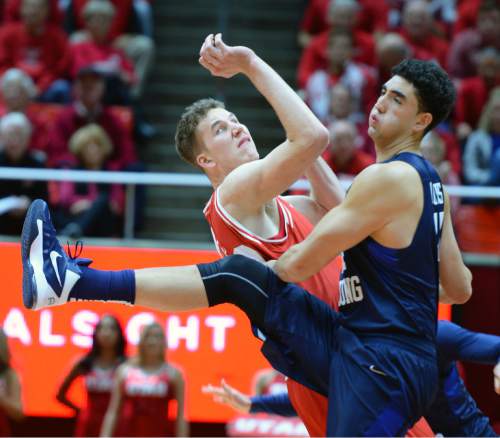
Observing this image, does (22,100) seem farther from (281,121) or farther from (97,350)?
(281,121)

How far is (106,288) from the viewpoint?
4.20m

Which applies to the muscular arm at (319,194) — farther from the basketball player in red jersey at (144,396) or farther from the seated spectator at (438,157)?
the seated spectator at (438,157)

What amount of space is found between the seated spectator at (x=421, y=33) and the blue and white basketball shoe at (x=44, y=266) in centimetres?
581

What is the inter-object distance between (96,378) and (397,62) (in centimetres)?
380

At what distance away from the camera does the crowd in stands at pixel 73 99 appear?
7.90 m

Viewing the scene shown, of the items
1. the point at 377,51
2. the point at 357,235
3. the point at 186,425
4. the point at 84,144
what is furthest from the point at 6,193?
the point at 357,235

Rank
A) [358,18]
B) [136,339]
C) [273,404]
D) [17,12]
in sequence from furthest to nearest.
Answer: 1. [17,12]
2. [358,18]
3. [136,339]
4. [273,404]

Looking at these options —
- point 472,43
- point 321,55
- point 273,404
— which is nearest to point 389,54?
point 321,55

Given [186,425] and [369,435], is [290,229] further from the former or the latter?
[186,425]

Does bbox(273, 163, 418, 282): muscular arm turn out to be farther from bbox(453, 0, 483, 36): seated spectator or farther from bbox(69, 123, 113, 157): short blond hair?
bbox(453, 0, 483, 36): seated spectator

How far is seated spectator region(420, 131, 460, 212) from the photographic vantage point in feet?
25.4

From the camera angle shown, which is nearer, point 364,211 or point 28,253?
point 364,211

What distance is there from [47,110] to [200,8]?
8.58ft

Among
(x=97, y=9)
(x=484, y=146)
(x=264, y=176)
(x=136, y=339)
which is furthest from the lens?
(x=97, y=9)
